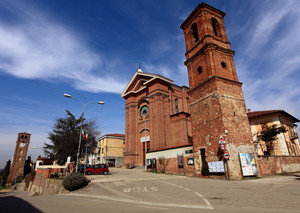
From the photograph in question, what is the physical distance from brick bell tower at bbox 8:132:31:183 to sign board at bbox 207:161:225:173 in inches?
2025

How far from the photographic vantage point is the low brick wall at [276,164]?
58.2 ft

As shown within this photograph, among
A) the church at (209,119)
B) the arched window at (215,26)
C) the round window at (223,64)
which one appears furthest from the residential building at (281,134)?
the arched window at (215,26)

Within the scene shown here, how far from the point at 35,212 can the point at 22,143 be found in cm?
5446

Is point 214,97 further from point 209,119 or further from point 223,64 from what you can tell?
point 223,64

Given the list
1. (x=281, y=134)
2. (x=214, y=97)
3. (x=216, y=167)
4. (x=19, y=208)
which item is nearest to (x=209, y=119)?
(x=214, y=97)

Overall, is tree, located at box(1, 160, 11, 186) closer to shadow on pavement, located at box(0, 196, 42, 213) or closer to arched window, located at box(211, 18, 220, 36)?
shadow on pavement, located at box(0, 196, 42, 213)

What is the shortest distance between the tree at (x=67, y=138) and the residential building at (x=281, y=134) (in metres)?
27.3

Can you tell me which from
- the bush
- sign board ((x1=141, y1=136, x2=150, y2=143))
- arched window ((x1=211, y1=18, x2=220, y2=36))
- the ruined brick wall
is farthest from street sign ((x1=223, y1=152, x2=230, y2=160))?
sign board ((x1=141, y1=136, x2=150, y2=143))

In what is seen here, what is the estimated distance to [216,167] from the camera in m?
16.3

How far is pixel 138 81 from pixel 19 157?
39785 mm

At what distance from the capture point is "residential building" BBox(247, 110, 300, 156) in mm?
29614

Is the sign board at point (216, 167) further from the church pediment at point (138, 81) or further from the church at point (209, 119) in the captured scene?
the church pediment at point (138, 81)

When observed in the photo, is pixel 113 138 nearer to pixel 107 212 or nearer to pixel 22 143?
pixel 22 143

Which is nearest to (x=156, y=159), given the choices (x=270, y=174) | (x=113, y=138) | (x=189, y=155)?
(x=189, y=155)
